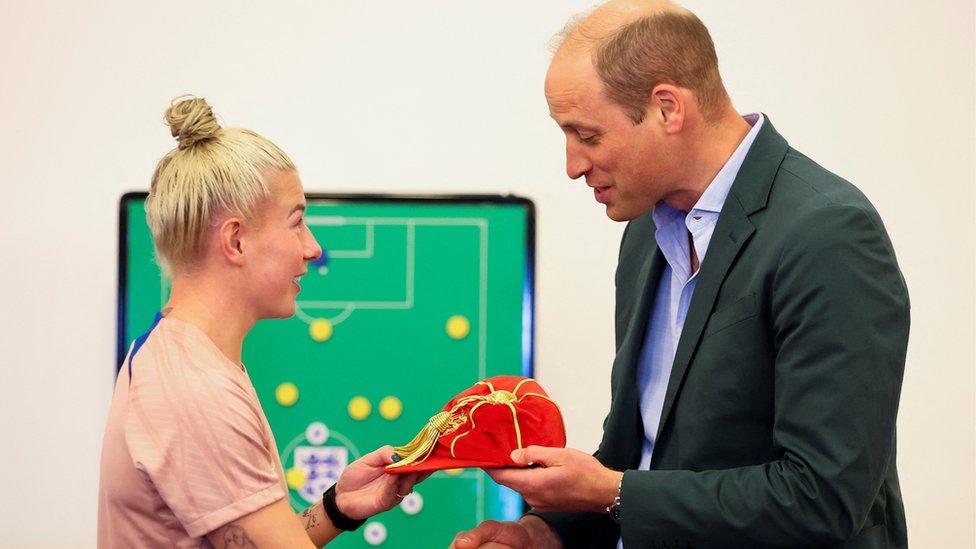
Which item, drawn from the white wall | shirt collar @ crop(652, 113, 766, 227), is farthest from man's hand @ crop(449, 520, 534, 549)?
the white wall

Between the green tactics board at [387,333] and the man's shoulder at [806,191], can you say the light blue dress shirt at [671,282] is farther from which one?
the green tactics board at [387,333]

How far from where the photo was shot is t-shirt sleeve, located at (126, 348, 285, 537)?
4.58 feet

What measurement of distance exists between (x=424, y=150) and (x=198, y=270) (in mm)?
1209

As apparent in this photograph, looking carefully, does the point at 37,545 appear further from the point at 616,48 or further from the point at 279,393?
the point at 616,48

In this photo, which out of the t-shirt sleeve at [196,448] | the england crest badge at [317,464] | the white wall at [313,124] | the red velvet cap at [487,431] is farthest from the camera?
the white wall at [313,124]

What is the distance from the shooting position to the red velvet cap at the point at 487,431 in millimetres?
1660

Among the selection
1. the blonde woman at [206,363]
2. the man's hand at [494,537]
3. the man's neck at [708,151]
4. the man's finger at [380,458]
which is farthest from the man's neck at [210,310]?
the man's neck at [708,151]

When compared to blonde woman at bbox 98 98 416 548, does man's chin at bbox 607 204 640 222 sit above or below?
above

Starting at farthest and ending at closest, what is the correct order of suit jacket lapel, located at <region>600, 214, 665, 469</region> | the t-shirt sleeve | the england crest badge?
the england crest badge
suit jacket lapel, located at <region>600, 214, 665, 469</region>
the t-shirt sleeve

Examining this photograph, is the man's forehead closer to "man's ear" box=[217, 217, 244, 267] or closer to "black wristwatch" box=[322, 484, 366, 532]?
"man's ear" box=[217, 217, 244, 267]

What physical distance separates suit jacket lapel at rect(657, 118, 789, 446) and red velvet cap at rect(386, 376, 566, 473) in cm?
19

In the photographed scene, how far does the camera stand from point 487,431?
1.68m

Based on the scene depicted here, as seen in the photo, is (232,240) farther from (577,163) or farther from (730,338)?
(730,338)

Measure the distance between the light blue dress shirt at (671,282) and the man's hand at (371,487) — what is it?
424 millimetres
